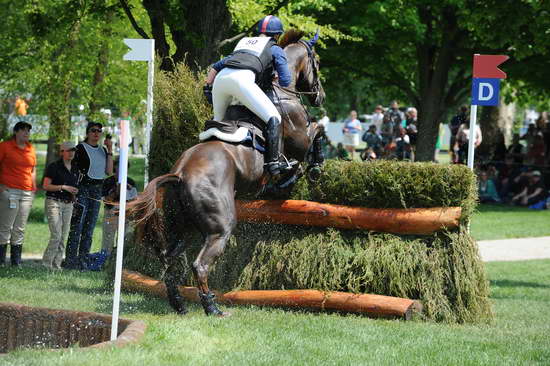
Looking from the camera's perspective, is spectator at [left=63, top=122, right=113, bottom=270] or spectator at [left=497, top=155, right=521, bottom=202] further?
spectator at [left=497, top=155, right=521, bottom=202]

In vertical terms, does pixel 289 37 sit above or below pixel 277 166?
above

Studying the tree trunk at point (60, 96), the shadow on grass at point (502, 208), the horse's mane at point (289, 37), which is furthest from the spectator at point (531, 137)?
the horse's mane at point (289, 37)

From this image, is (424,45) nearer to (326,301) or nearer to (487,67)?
(487,67)

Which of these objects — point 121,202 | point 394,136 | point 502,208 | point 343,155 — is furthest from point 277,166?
point 502,208

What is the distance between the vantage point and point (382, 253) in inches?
368

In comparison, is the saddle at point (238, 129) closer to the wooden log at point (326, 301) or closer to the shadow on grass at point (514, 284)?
the wooden log at point (326, 301)

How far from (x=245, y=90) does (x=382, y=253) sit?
7.29 ft

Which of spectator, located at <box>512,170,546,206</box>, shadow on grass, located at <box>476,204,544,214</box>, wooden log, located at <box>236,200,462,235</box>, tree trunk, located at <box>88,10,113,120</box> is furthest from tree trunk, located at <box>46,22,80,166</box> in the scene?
spectator, located at <box>512,170,546,206</box>

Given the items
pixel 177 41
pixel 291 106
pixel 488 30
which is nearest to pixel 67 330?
pixel 291 106

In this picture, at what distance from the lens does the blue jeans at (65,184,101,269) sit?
1312cm

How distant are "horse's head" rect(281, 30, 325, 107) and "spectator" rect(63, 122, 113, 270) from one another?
163 inches

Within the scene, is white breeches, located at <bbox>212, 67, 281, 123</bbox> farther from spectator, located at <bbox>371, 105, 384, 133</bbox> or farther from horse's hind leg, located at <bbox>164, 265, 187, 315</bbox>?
spectator, located at <bbox>371, 105, 384, 133</bbox>

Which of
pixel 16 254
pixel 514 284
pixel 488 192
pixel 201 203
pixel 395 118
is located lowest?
pixel 514 284

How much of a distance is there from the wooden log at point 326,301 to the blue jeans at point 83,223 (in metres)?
3.75
